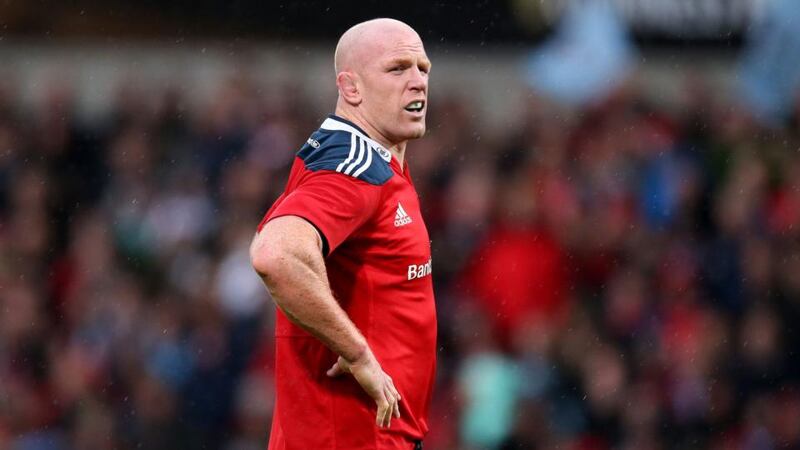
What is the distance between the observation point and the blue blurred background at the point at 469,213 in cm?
1016

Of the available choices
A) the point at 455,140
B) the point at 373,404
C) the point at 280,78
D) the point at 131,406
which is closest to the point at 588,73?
the point at 455,140

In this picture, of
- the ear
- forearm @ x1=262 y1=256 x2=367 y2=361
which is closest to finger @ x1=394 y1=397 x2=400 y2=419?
forearm @ x1=262 y1=256 x2=367 y2=361

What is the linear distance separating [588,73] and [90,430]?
504cm

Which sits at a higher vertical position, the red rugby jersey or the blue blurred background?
the red rugby jersey

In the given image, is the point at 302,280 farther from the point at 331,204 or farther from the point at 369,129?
the point at 369,129

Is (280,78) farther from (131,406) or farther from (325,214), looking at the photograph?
(325,214)

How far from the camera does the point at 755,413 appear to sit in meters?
9.88

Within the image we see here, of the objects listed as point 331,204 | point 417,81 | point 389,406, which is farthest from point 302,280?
point 417,81

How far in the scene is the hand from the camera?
474 centimetres

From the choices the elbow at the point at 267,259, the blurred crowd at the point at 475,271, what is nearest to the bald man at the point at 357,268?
the elbow at the point at 267,259

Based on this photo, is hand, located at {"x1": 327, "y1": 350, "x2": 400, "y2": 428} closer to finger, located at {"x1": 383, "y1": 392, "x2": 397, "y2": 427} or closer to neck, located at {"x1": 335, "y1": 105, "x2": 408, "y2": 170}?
finger, located at {"x1": 383, "y1": 392, "x2": 397, "y2": 427}

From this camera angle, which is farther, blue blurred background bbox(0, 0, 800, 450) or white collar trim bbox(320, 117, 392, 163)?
blue blurred background bbox(0, 0, 800, 450)

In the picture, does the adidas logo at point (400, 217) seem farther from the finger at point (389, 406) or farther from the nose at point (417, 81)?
the finger at point (389, 406)

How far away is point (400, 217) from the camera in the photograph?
502cm
